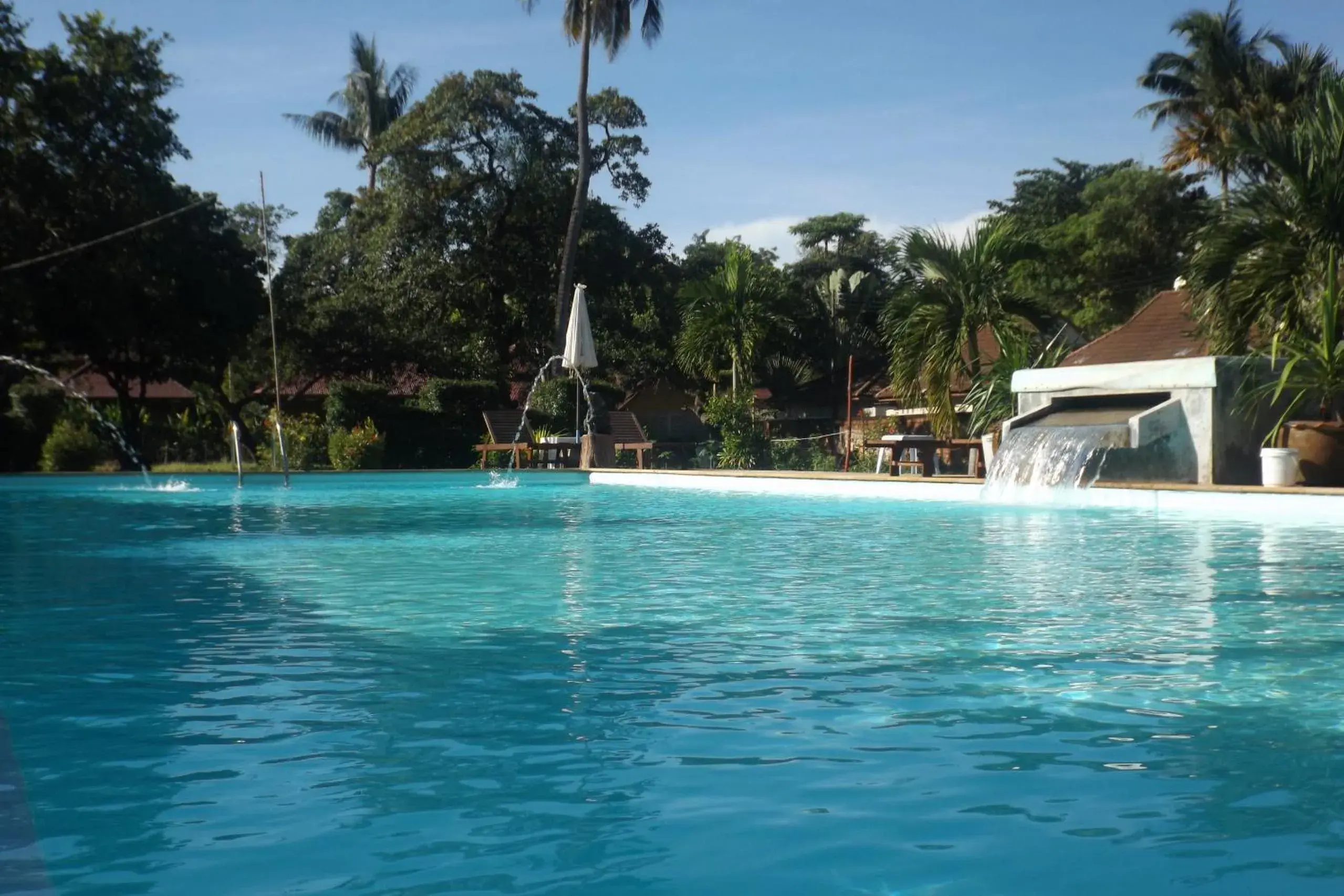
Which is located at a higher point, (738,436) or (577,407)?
(577,407)

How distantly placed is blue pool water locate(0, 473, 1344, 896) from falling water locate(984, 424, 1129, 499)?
540cm

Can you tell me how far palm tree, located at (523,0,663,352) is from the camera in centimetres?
3045

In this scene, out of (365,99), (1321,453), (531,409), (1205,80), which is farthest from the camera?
(365,99)

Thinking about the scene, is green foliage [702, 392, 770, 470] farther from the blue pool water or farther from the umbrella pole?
the blue pool water

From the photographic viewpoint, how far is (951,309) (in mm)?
19047

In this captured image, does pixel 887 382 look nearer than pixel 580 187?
No

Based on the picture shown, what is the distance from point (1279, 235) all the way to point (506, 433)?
15.4 metres

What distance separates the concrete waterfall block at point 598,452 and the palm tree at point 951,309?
6109 mm

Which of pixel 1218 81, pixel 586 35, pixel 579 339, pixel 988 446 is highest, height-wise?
pixel 1218 81

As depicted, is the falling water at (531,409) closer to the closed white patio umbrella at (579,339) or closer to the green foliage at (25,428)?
the closed white patio umbrella at (579,339)

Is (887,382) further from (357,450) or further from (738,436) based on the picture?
(357,450)

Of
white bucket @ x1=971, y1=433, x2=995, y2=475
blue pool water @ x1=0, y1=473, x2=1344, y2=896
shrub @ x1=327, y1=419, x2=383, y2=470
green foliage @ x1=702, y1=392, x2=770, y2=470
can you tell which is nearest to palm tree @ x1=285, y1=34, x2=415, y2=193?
shrub @ x1=327, y1=419, x2=383, y2=470

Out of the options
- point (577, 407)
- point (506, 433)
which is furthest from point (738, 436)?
point (506, 433)

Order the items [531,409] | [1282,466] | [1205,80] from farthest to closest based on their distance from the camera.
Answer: [1205,80], [531,409], [1282,466]
